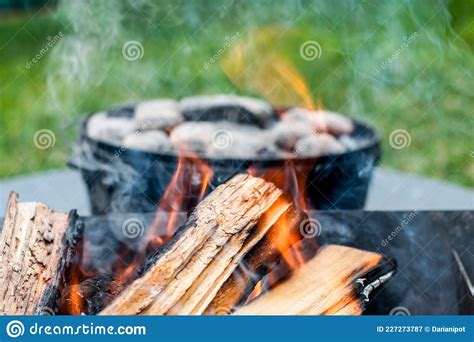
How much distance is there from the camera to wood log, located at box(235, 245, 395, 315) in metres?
1.46

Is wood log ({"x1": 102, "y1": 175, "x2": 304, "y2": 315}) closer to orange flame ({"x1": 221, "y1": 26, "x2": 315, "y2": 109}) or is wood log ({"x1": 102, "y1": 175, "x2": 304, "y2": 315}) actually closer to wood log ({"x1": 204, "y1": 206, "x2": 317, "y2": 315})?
wood log ({"x1": 204, "y1": 206, "x2": 317, "y2": 315})

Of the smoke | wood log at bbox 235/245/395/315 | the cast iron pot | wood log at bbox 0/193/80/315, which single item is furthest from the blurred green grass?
wood log at bbox 235/245/395/315

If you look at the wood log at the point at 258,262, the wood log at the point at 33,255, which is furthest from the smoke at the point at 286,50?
the wood log at the point at 258,262

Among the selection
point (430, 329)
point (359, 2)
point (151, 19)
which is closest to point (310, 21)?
point (359, 2)

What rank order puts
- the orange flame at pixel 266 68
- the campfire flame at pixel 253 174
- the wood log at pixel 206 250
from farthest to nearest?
the orange flame at pixel 266 68
the campfire flame at pixel 253 174
the wood log at pixel 206 250

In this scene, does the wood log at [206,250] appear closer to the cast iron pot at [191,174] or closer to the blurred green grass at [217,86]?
the cast iron pot at [191,174]

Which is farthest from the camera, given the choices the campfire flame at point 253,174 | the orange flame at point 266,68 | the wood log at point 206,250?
the orange flame at point 266,68

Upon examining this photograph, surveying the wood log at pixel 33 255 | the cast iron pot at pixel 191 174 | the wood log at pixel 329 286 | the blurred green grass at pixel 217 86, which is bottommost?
the wood log at pixel 329 286

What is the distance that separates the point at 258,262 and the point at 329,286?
0.15 m

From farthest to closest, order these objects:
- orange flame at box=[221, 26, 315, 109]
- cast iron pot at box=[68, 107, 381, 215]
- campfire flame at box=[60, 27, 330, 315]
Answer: orange flame at box=[221, 26, 315, 109] → cast iron pot at box=[68, 107, 381, 215] → campfire flame at box=[60, 27, 330, 315]

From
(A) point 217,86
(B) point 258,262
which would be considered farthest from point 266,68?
(B) point 258,262

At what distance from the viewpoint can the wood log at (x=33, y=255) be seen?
4.71ft

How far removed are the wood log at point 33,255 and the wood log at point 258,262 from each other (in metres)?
0.32

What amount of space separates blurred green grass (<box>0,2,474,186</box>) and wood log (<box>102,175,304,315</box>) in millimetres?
595
